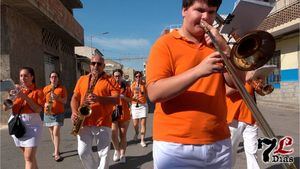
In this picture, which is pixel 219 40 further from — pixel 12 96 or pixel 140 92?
pixel 140 92

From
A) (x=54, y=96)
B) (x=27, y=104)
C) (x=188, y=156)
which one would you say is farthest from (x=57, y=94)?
(x=188, y=156)

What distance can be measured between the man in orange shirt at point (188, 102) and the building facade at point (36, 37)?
12.5 m

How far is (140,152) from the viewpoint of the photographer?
801 centimetres

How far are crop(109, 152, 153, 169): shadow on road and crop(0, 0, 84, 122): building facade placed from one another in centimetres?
810

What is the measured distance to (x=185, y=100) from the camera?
234 cm

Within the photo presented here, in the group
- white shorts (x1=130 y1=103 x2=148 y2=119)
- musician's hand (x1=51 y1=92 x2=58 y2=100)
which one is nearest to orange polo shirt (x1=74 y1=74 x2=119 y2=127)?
musician's hand (x1=51 y1=92 x2=58 y2=100)

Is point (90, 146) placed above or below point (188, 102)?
below

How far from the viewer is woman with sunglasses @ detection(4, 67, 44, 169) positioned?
5.24 m

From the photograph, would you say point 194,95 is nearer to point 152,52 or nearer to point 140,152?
point 152,52

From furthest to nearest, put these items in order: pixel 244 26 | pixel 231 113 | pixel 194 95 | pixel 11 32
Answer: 1. pixel 11 32
2. pixel 231 113
3. pixel 244 26
4. pixel 194 95

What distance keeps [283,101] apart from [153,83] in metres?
19.2

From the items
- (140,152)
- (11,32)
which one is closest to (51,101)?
(140,152)

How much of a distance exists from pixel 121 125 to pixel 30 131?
2.70 m

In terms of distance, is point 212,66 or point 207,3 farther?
point 207,3
